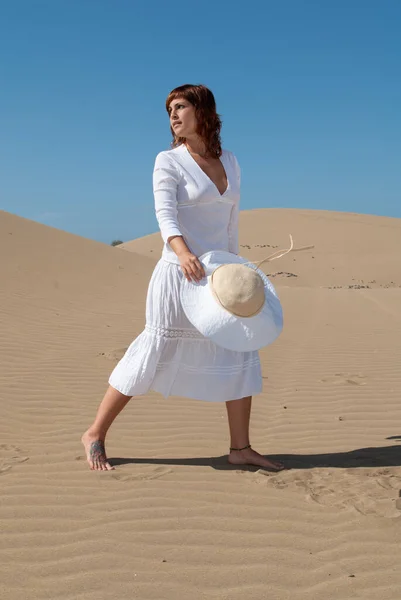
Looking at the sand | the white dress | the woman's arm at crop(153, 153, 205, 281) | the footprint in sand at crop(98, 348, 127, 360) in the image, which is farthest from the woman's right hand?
the footprint in sand at crop(98, 348, 127, 360)

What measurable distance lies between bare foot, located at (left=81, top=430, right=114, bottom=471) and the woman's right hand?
1071 mm

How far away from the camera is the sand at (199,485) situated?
2709 millimetres

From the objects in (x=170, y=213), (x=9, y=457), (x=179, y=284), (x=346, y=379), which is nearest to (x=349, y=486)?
(x=179, y=284)

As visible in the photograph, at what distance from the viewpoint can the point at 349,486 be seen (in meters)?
3.64

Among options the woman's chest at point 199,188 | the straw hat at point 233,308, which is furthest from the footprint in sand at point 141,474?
the woman's chest at point 199,188

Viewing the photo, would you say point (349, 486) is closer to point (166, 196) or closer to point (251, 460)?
point (251, 460)

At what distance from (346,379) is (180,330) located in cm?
357

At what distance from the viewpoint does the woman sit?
3.73 metres

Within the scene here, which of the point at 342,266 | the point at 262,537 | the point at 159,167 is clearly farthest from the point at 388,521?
the point at 342,266

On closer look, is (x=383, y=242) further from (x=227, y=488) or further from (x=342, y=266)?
(x=227, y=488)

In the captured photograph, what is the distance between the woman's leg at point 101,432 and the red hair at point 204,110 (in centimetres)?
142

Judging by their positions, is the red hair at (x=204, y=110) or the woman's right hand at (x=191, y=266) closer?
the woman's right hand at (x=191, y=266)

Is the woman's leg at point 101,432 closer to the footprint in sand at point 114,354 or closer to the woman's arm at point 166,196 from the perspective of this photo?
the woman's arm at point 166,196

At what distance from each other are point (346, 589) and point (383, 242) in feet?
130
